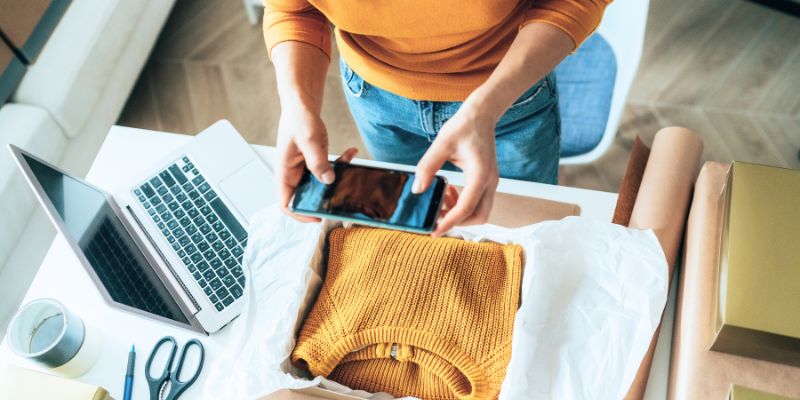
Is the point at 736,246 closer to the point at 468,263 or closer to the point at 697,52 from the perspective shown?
the point at 468,263

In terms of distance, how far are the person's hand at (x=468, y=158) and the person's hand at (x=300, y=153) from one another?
0.11 metres

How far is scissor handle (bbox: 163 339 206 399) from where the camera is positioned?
740mm

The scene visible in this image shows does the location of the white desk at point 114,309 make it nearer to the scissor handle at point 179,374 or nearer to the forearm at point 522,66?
the scissor handle at point 179,374


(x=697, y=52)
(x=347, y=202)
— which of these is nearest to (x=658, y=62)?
(x=697, y=52)

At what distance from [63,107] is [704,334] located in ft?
4.63

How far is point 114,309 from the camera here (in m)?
0.77

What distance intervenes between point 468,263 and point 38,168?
55 cm

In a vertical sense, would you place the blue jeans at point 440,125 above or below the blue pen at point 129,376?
above

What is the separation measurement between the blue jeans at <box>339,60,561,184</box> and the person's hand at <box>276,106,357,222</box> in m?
0.16

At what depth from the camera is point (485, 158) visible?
574mm

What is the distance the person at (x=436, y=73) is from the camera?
59 cm

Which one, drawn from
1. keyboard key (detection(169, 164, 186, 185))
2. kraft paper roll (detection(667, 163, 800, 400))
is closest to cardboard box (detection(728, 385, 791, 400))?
kraft paper roll (detection(667, 163, 800, 400))

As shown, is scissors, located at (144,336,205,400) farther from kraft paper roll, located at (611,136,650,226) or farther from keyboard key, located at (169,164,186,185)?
kraft paper roll, located at (611,136,650,226)

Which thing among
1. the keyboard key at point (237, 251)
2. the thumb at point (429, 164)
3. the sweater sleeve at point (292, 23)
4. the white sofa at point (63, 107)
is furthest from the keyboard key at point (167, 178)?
the white sofa at point (63, 107)
